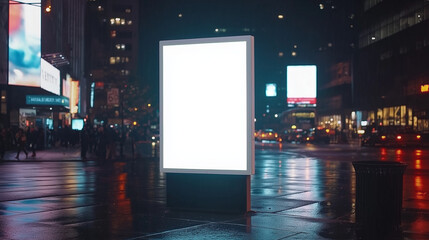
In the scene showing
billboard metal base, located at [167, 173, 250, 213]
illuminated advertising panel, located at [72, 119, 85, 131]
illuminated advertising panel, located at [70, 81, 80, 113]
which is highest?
illuminated advertising panel, located at [70, 81, 80, 113]

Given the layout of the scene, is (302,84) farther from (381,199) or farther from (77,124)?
(381,199)

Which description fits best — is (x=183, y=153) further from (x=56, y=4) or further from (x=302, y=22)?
(x=302, y=22)

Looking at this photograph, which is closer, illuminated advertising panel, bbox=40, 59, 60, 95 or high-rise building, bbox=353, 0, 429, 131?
illuminated advertising panel, bbox=40, 59, 60, 95

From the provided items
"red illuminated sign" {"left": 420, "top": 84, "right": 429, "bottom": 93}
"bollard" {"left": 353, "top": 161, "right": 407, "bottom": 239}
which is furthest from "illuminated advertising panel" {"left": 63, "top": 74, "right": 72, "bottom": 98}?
"bollard" {"left": 353, "top": 161, "right": 407, "bottom": 239}

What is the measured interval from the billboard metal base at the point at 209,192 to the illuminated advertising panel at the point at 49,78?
38900 millimetres

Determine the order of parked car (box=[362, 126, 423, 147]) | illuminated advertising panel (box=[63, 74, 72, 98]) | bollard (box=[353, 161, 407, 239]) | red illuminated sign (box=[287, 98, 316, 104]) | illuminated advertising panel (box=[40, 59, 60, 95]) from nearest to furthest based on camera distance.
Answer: bollard (box=[353, 161, 407, 239]) < illuminated advertising panel (box=[40, 59, 60, 95]) < parked car (box=[362, 126, 423, 147]) < illuminated advertising panel (box=[63, 74, 72, 98]) < red illuminated sign (box=[287, 98, 316, 104])

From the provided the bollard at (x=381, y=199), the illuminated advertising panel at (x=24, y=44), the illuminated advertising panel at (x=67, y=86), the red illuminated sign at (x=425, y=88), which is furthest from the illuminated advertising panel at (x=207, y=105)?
the red illuminated sign at (x=425, y=88)

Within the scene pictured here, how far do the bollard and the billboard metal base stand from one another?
7.92 ft

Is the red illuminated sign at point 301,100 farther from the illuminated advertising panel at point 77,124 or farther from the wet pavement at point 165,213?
the wet pavement at point 165,213

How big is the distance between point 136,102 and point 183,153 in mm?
70722

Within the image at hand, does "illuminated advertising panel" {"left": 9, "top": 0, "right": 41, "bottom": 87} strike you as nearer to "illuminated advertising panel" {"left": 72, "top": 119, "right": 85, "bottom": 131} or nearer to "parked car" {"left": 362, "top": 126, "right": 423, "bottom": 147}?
"illuminated advertising panel" {"left": 72, "top": 119, "right": 85, "bottom": 131}

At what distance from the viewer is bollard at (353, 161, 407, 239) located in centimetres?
930

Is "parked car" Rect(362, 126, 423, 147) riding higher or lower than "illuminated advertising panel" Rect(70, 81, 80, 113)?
lower

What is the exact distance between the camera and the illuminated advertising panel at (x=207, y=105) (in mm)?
10750
